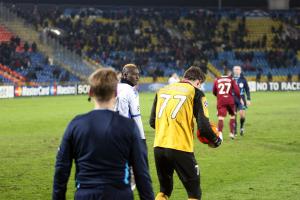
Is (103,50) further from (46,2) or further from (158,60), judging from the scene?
(46,2)

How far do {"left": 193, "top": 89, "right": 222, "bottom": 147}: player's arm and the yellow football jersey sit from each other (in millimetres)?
57

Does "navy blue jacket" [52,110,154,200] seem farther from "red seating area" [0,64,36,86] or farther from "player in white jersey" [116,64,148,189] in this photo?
"red seating area" [0,64,36,86]

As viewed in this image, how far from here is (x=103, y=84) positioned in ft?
15.6

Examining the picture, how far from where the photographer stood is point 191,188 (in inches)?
310

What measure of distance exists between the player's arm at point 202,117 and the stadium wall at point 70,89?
3497 centimetres

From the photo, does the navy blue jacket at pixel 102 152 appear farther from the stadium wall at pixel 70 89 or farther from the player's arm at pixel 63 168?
the stadium wall at pixel 70 89

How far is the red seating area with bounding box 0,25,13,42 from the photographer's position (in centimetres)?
5042

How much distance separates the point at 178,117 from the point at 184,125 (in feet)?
0.42

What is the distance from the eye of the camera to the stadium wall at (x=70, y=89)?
42.1m

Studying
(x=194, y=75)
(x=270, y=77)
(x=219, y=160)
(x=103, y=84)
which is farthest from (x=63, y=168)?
(x=270, y=77)

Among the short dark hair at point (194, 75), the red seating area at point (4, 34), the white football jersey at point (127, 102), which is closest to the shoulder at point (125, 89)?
the white football jersey at point (127, 102)

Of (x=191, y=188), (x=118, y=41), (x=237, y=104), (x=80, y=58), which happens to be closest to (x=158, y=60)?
(x=118, y=41)

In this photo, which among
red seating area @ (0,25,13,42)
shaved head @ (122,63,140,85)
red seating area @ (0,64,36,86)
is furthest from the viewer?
red seating area @ (0,25,13,42)

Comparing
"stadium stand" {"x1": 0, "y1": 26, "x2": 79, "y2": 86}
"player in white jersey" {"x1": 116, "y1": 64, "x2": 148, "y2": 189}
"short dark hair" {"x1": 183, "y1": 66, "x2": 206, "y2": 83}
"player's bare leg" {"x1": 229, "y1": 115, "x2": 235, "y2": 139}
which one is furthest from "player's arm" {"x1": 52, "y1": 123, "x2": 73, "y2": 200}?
"stadium stand" {"x1": 0, "y1": 26, "x2": 79, "y2": 86}
